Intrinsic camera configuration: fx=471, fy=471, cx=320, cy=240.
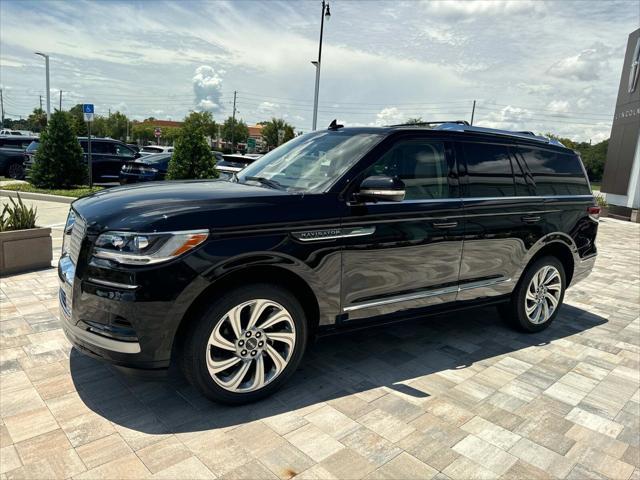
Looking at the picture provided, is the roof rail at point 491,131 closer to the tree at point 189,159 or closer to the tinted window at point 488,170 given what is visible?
the tinted window at point 488,170

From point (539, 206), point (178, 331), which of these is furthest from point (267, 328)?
point (539, 206)

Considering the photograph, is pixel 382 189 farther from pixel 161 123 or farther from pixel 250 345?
pixel 161 123

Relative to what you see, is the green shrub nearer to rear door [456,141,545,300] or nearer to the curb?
rear door [456,141,545,300]

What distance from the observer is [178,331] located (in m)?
2.88

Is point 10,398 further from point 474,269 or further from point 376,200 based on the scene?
point 474,269

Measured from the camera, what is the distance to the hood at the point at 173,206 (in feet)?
8.93

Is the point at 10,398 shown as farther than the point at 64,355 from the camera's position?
No

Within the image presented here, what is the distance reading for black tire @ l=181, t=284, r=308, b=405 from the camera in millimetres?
2850

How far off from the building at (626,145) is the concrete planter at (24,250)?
2057 centimetres

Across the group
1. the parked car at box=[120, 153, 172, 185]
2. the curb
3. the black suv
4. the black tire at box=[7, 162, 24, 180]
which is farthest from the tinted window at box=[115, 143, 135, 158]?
the black suv

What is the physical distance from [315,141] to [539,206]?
232 centimetres

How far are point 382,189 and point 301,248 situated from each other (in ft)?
2.28

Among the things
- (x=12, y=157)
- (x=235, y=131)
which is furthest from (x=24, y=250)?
(x=235, y=131)

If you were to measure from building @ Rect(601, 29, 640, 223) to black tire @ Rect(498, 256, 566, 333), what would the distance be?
56.7 ft
